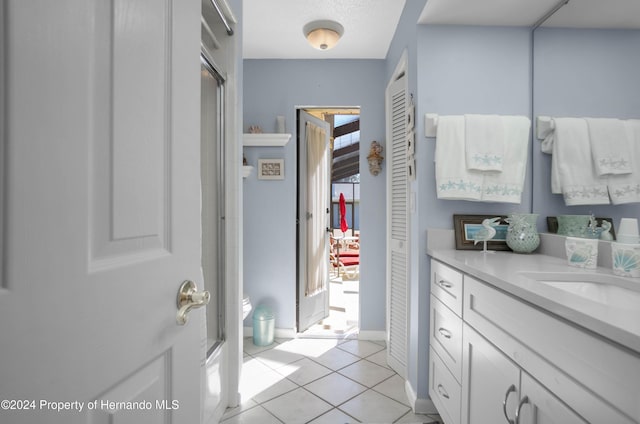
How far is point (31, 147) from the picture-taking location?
39 centimetres

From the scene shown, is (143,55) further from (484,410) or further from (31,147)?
(484,410)

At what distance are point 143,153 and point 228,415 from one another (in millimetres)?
1839

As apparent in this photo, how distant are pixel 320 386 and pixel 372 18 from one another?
Answer: 8.71 feet

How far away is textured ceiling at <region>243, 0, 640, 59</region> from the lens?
1.44m

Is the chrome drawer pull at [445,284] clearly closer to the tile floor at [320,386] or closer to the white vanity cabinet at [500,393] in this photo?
the white vanity cabinet at [500,393]

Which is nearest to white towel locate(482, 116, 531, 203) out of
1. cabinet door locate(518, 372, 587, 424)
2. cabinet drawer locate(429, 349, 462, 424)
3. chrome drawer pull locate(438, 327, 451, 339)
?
chrome drawer pull locate(438, 327, 451, 339)

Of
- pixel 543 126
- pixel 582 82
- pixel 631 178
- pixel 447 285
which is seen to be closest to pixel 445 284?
pixel 447 285

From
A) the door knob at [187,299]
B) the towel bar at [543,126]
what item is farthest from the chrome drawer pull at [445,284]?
the door knob at [187,299]

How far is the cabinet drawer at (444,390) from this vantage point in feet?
4.71

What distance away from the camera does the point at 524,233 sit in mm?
1705

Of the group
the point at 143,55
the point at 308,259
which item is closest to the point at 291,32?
the point at 308,259

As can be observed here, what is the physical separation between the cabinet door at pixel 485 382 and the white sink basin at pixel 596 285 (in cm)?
32

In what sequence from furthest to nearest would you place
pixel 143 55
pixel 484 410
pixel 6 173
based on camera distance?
pixel 484 410
pixel 143 55
pixel 6 173

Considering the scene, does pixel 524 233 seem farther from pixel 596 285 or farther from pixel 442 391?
pixel 442 391
